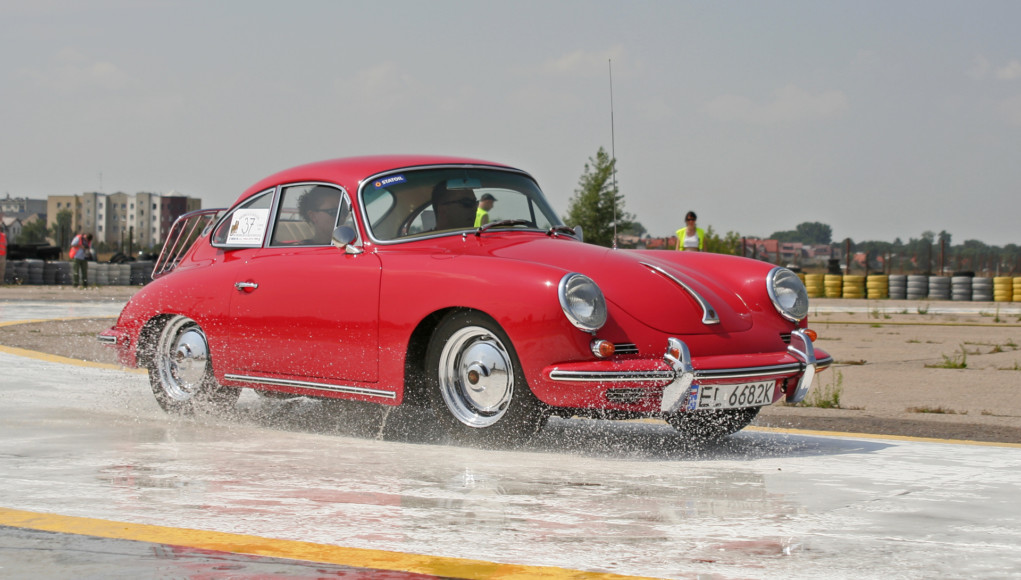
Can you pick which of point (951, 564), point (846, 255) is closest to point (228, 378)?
point (951, 564)

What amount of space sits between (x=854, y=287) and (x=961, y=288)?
3.03m

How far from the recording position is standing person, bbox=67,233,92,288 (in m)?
31.3

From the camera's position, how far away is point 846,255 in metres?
39.1

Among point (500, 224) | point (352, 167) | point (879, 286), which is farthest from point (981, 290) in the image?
point (352, 167)

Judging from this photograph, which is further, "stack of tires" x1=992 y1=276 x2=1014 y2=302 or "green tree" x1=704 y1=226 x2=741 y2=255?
"green tree" x1=704 y1=226 x2=741 y2=255

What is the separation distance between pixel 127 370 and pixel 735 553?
7.26 meters

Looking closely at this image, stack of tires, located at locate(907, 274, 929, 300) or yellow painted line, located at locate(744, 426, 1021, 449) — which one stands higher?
stack of tires, located at locate(907, 274, 929, 300)

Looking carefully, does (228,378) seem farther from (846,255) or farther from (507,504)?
(846,255)

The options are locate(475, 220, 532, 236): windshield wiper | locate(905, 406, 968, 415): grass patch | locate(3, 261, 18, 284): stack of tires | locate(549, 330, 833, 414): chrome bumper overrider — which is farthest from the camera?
locate(3, 261, 18, 284): stack of tires

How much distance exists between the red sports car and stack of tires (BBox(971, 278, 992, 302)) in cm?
2914

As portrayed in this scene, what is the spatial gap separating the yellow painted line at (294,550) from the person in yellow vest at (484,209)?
3132 millimetres

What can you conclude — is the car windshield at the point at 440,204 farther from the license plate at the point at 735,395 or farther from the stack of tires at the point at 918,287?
the stack of tires at the point at 918,287

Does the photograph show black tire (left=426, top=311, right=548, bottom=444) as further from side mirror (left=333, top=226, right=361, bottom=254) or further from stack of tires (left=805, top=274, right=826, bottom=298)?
stack of tires (left=805, top=274, right=826, bottom=298)

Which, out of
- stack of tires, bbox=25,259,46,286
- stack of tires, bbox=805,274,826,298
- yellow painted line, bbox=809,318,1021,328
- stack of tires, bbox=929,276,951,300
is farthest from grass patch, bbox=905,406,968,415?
stack of tires, bbox=25,259,46,286
